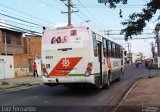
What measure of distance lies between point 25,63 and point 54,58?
34.2m

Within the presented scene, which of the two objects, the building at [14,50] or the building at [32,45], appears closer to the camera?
the building at [14,50]

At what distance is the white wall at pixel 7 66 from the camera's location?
45.4 meters

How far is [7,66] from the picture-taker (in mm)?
46875

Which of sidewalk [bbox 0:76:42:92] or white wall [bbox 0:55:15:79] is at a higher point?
white wall [bbox 0:55:15:79]

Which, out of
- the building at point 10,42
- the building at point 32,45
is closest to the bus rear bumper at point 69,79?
the building at point 10,42

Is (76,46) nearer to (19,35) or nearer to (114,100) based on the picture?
(114,100)

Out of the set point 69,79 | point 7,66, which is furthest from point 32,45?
point 69,79

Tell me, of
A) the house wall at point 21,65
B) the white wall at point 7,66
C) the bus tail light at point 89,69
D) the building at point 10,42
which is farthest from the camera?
the building at point 10,42

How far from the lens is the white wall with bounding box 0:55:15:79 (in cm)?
4542

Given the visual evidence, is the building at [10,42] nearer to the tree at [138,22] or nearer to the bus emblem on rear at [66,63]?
the bus emblem on rear at [66,63]

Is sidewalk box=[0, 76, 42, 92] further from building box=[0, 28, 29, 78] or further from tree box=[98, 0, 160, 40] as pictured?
tree box=[98, 0, 160, 40]

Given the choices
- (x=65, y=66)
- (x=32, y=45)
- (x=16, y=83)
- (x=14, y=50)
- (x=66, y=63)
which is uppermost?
(x=32, y=45)

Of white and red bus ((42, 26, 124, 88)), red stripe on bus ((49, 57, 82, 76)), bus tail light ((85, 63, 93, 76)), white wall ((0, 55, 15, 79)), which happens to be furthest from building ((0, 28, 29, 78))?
bus tail light ((85, 63, 93, 76))

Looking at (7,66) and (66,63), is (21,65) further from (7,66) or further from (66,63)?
(66,63)
